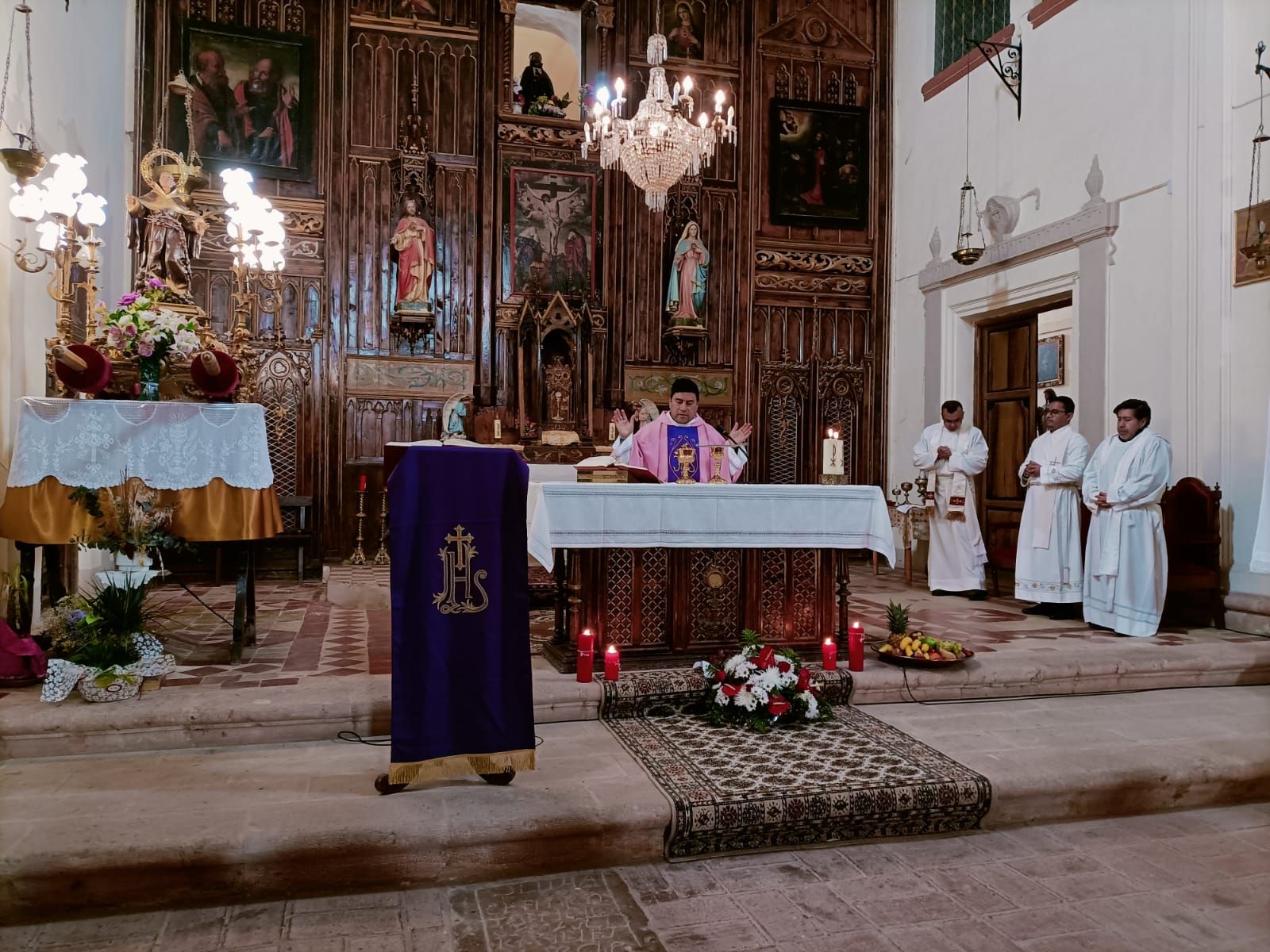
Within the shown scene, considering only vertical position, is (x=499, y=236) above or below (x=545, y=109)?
below

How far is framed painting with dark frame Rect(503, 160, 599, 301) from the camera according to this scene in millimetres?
10461

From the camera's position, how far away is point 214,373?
16.5 feet

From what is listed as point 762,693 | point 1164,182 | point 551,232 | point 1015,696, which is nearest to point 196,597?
point 762,693

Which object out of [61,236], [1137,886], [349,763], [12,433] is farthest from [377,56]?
[1137,886]

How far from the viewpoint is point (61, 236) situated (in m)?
5.29

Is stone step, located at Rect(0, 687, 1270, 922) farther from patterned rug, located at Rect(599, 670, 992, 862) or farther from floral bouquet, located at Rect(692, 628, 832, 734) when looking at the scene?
floral bouquet, located at Rect(692, 628, 832, 734)

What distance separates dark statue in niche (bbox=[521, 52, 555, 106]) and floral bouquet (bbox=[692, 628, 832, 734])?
8.68 m

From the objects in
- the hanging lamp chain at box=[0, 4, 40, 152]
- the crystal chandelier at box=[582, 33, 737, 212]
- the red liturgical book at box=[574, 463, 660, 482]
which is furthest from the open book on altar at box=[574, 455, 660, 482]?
the hanging lamp chain at box=[0, 4, 40, 152]

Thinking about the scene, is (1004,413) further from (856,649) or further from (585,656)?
(585,656)

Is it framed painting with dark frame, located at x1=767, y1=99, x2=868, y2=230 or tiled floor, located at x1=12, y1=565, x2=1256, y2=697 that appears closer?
tiled floor, located at x1=12, y1=565, x2=1256, y2=697

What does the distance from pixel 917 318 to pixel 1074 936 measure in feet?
29.1

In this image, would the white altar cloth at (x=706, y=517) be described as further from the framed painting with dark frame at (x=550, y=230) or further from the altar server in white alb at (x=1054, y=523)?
the framed painting with dark frame at (x=550, y=230)

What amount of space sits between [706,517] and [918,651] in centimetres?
155

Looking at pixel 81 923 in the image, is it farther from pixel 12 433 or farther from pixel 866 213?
pixel 866 213
